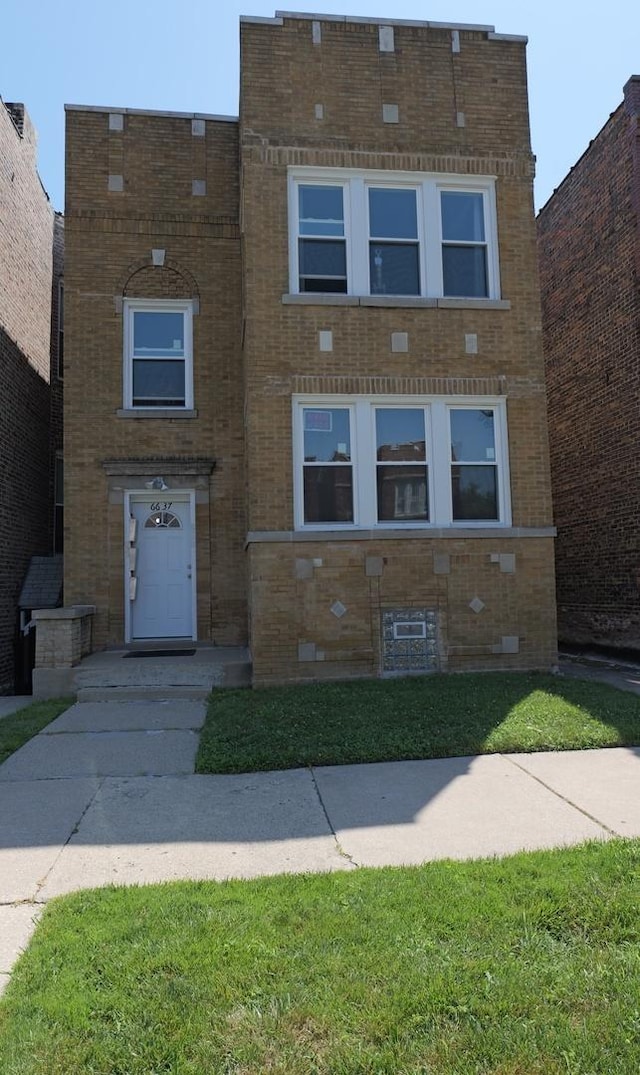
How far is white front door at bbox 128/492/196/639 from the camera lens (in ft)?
36.6

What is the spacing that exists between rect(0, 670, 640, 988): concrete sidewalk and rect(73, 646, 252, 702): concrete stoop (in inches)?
81.5

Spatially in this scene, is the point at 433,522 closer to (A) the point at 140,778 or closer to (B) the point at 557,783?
(B) the point at 557,783

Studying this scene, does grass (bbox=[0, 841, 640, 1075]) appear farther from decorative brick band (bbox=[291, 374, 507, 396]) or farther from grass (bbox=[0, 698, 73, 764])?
decorative brick band (bbox=[291, 374, 507, 396])

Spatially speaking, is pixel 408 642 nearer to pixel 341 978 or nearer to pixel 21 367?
pixel 341 978

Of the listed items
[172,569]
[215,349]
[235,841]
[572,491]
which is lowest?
[235,841]

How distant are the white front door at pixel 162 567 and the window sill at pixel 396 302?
3.63 m

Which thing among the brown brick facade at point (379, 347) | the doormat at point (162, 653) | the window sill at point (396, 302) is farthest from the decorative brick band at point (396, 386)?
the doormat at point (162, 653)

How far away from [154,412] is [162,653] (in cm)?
371

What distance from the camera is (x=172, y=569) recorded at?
11.3 m

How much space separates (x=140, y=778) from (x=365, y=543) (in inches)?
174

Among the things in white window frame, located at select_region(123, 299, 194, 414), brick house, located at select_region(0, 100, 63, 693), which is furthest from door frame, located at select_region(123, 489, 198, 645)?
brick house, located at select_region(0, 100, 63, 693)

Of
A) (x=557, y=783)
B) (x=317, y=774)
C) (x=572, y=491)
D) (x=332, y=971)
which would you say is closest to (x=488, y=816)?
(x=557, y=783)

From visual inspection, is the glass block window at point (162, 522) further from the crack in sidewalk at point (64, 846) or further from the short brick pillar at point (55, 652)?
the crack in sidewalk at point (64, 846)

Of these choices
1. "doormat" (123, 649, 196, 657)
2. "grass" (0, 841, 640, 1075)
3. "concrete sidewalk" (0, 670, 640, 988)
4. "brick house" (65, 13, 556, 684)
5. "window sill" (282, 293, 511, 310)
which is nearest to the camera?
"grass" (0, 841, 640, 1075)
